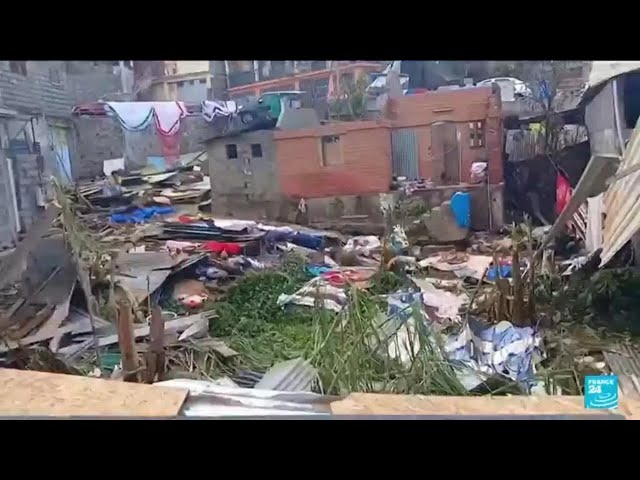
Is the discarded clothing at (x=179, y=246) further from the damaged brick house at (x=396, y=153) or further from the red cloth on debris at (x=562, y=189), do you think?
the red cloth on debris at (x=562, y=189)

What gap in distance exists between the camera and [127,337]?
316cm

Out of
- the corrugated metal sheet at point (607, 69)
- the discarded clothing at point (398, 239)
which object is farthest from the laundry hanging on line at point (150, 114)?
the corrugated metal sheet at point (607, 69)

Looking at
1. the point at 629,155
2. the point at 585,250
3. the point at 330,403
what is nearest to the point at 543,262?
the point at 585,250

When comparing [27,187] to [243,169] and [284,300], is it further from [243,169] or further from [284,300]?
[284,300]

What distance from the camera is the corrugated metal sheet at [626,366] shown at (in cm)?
312

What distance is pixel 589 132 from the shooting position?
9.79 ft

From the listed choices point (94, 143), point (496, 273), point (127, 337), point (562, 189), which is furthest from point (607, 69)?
point (127, 337)

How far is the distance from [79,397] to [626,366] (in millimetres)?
2218

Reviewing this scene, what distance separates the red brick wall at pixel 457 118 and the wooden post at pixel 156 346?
1.20 m

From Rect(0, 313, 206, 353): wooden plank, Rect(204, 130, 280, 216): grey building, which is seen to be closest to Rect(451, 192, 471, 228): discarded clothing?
Rect(204, 130, 280, 216): grey building
